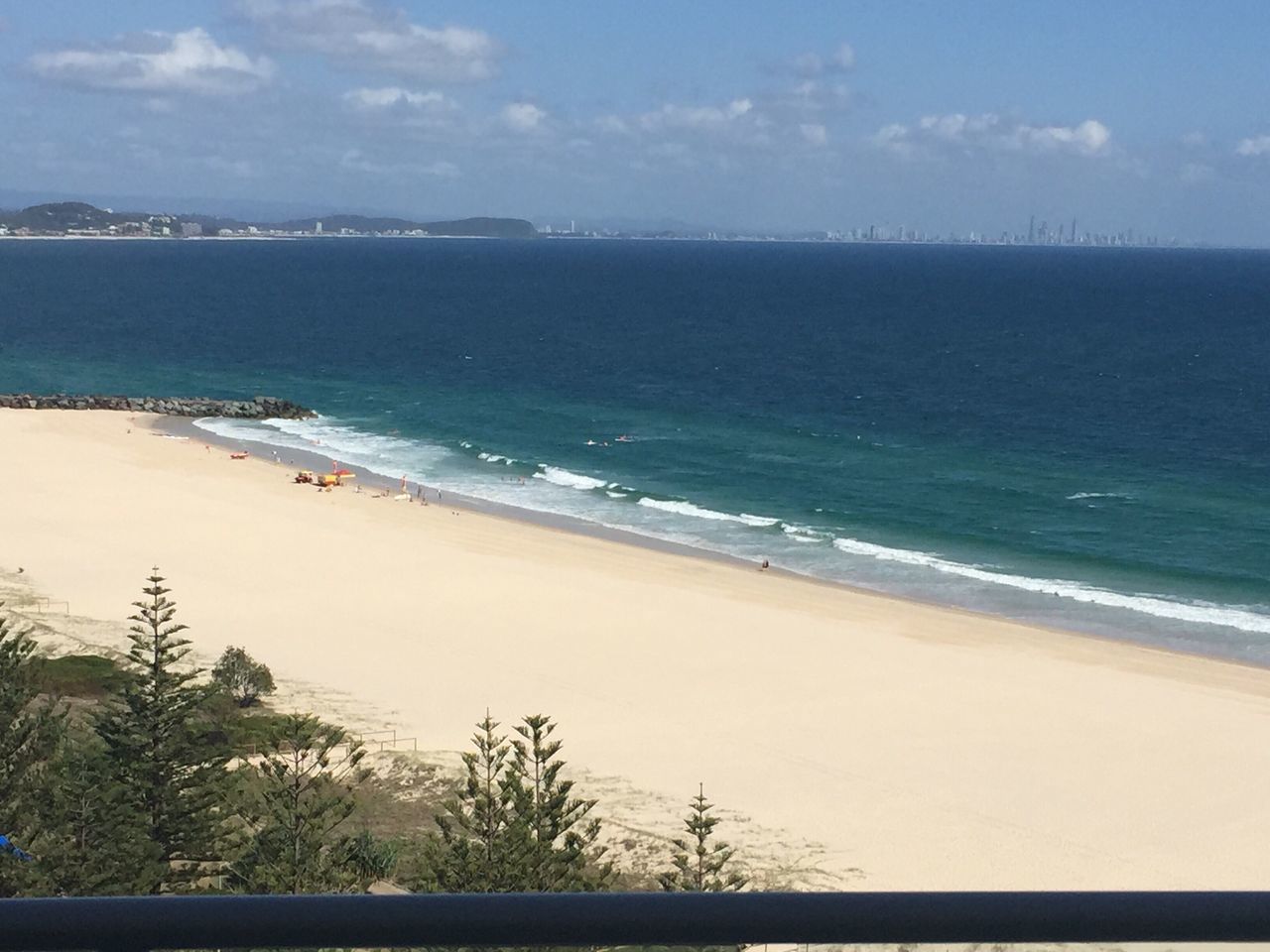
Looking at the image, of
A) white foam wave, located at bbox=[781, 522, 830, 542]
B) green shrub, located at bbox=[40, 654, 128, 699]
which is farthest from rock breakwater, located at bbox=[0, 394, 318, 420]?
green shrub, located at bbox=[40, 654, 128, 699]

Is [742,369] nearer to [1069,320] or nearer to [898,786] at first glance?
[1069,320]

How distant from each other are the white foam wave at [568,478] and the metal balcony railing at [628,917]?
48697 mm

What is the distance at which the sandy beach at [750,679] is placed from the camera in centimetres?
2186

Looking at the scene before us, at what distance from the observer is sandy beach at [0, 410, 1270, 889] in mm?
21859

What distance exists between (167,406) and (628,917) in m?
68.6

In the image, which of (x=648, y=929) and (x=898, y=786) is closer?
(x=648, y=929)

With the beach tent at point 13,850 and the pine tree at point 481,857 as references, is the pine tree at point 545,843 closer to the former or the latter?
the pine tree at point 481,857

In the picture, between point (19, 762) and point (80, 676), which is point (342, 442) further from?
point (19, 762)

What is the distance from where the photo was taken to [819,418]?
6731 centimetres

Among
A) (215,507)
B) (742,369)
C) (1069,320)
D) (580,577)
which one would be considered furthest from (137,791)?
(1069,320)

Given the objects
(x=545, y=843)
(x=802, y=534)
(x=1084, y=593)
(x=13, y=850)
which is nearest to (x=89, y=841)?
(x=13, y=850)

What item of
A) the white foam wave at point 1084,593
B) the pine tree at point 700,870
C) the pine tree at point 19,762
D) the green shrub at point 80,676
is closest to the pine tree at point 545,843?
the pine tree at point 700,870

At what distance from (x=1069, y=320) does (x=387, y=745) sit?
115m

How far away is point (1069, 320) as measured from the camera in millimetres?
129625
